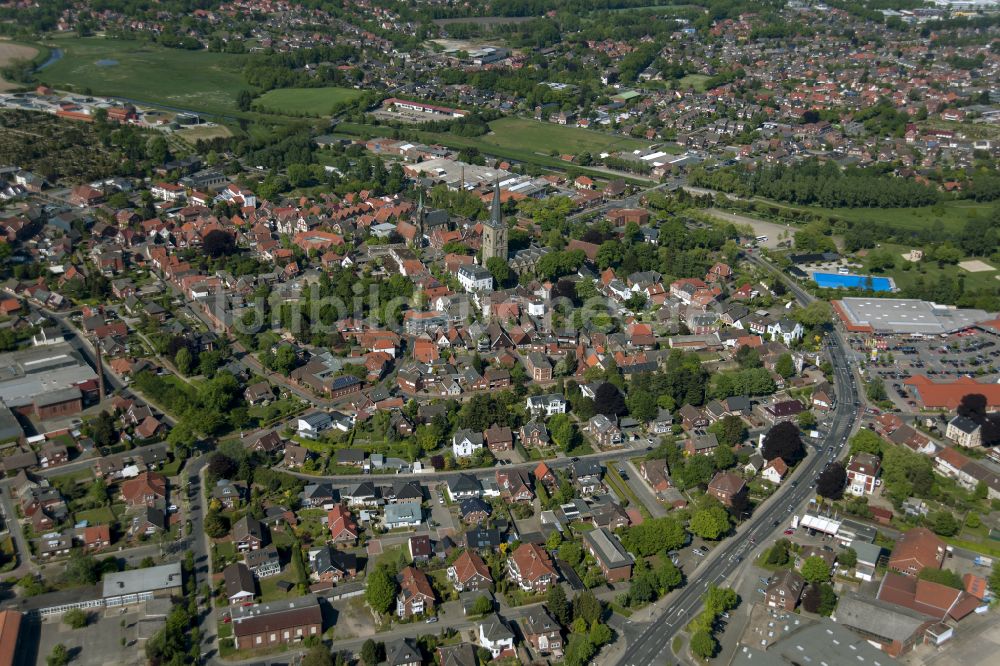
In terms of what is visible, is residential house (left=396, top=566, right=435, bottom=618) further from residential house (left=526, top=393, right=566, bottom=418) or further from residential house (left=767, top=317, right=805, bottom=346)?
residential house (left=767, top=317, right=805, bottom=346)

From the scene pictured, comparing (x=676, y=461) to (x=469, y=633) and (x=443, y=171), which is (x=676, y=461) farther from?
(x=443, y=171)

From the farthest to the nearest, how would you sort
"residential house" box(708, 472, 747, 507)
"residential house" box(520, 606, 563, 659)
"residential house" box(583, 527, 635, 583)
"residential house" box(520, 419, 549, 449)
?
"residential house" box(520, 419, 549, 449)
"residential house" box(708, 472, 747, 507)
"residential house" box(583, 527, 635, 583)
"residential house" box(520, 606, 563, 659)

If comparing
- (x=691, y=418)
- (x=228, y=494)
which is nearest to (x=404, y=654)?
(x=228, y=494)

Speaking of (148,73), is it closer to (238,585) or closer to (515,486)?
(515,486)

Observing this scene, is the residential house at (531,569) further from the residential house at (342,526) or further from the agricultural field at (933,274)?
the agricultural field at (933,274)

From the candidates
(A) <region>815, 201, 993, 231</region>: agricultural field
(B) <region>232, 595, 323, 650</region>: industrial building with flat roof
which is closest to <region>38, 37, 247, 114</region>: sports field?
(A) <region>815, 201, 993, 231</region>: agricultural field
